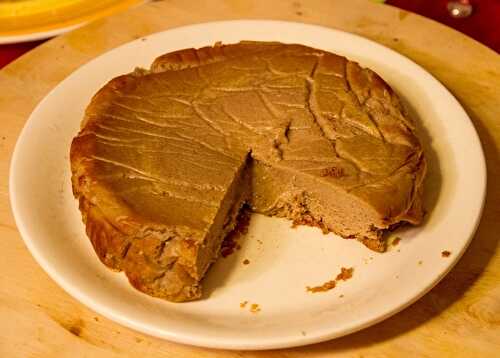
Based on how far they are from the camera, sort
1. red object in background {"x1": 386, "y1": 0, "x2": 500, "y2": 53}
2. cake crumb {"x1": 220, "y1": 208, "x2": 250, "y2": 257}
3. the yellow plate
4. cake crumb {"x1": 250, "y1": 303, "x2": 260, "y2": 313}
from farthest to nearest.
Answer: red object in background {"x1": 386, "y1": 0, "x2": 500, "y2": 53} → the yellow plate → cake crumb {"x1": 220, "y1": 208, "x2": 250, "y2": 257} → cake crumb {"x1": 250, "y1": 303, "x2": 260, "y2": 313}

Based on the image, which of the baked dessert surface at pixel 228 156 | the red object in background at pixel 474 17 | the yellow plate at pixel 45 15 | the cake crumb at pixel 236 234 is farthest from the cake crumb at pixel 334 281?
the yellow plate at pixel 45 15

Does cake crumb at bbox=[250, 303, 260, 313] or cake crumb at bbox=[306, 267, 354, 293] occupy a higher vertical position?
cake crumb at bbox=[306, 267, 354, 293]

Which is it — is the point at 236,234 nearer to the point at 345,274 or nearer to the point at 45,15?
the point at 345,274

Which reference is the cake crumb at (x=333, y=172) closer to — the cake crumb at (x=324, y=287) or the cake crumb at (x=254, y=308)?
the cake crumb at (x=324, y=287)

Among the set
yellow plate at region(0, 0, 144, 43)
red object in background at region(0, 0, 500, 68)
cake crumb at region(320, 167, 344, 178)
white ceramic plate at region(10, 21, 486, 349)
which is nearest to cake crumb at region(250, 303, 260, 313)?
white ceramic plate at region(10, 21, 486, 349)

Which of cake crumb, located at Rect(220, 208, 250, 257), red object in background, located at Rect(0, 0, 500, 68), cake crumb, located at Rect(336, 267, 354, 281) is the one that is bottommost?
cake crumb, located at Rect(220, 208, 250, 257)

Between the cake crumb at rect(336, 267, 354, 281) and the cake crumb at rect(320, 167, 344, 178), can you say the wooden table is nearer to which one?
the cake crumb at rect(336, 267, 354, 281)

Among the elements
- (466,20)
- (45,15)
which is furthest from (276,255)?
(466,20)
